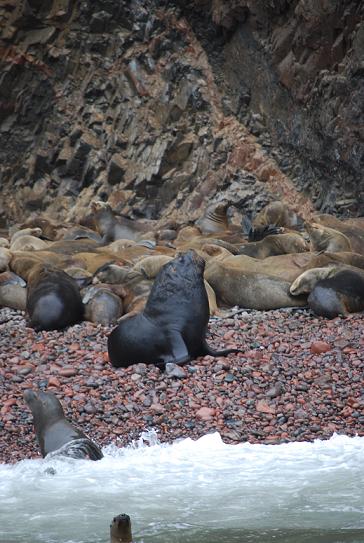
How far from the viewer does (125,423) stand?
6.56 meters

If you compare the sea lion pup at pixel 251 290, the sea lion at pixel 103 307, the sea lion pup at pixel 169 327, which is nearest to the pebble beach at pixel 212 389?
the sea lion pup at pixel 169 327

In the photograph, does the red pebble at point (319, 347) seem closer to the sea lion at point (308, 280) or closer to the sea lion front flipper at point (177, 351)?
the sea lion front flipper at point (177, 351)

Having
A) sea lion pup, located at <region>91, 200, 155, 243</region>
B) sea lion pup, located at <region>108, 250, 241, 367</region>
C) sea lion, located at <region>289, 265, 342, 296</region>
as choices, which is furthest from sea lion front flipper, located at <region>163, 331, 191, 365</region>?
sea lion pup, located at <region>91, 200, 155, 243</region>

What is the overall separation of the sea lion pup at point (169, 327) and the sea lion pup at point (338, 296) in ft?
5.33

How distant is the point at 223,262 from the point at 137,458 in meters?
5.41

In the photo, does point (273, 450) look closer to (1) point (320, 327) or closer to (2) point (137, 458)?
(2) point (137, 458)

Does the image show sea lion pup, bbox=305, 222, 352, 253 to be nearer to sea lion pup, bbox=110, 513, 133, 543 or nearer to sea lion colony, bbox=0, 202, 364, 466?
sea lion colony, bbox=0, 202, 364, 466

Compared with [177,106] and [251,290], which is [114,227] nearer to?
[177,106]

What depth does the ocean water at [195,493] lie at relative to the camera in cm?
432

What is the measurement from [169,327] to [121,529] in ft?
14.8

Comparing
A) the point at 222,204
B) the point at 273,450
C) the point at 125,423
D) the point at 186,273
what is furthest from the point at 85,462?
the point at 222,204

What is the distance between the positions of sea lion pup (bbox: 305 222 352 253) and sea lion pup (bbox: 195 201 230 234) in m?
5.47

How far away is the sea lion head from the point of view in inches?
247

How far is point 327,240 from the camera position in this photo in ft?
41.4
